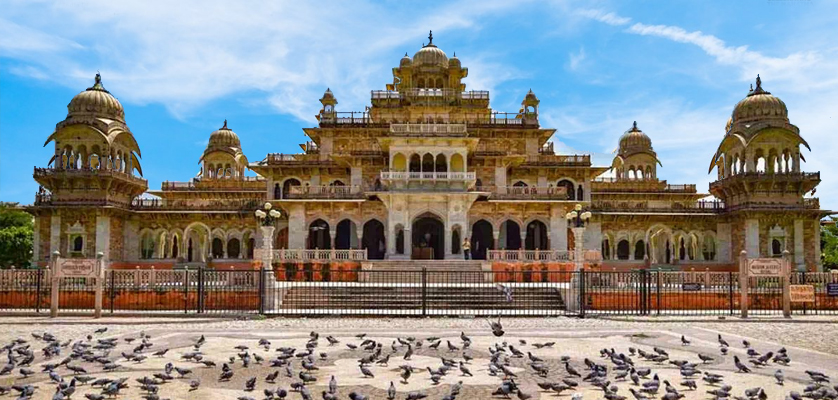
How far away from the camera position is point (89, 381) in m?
9.38

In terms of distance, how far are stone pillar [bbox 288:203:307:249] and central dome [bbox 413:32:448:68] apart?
38.5ft

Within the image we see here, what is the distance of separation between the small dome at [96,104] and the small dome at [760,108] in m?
34.5

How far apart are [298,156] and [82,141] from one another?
11.3m

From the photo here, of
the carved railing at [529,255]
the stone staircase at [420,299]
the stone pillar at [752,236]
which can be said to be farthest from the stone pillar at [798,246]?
the stone staircase at [420,299]

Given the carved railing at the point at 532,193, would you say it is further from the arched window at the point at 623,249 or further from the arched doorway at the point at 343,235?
the arched window at the point at 623,249

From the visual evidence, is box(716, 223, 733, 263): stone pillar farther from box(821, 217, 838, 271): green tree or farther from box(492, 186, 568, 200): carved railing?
box(492, 186, 568, 200): carved railing

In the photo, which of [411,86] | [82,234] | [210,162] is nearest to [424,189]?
[411,86]

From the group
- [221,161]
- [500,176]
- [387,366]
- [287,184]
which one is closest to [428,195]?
[500,176]

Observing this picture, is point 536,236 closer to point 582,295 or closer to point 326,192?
point 326,192

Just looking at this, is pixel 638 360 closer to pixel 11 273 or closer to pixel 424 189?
pixel 11 273

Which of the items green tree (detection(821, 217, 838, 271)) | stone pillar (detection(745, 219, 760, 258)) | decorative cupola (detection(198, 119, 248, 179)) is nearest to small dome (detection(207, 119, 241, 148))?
decorative cupola (detection(198, 119, 248, 179))

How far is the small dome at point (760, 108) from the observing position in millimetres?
38438

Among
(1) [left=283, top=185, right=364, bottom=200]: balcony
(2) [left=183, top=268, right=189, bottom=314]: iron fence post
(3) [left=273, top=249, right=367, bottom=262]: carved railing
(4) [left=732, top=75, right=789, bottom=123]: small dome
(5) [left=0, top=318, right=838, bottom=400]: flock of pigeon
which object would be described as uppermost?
(4) [left=732, top=75, right=789, bottom=123]: small dome

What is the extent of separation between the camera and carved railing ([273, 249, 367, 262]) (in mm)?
30344
